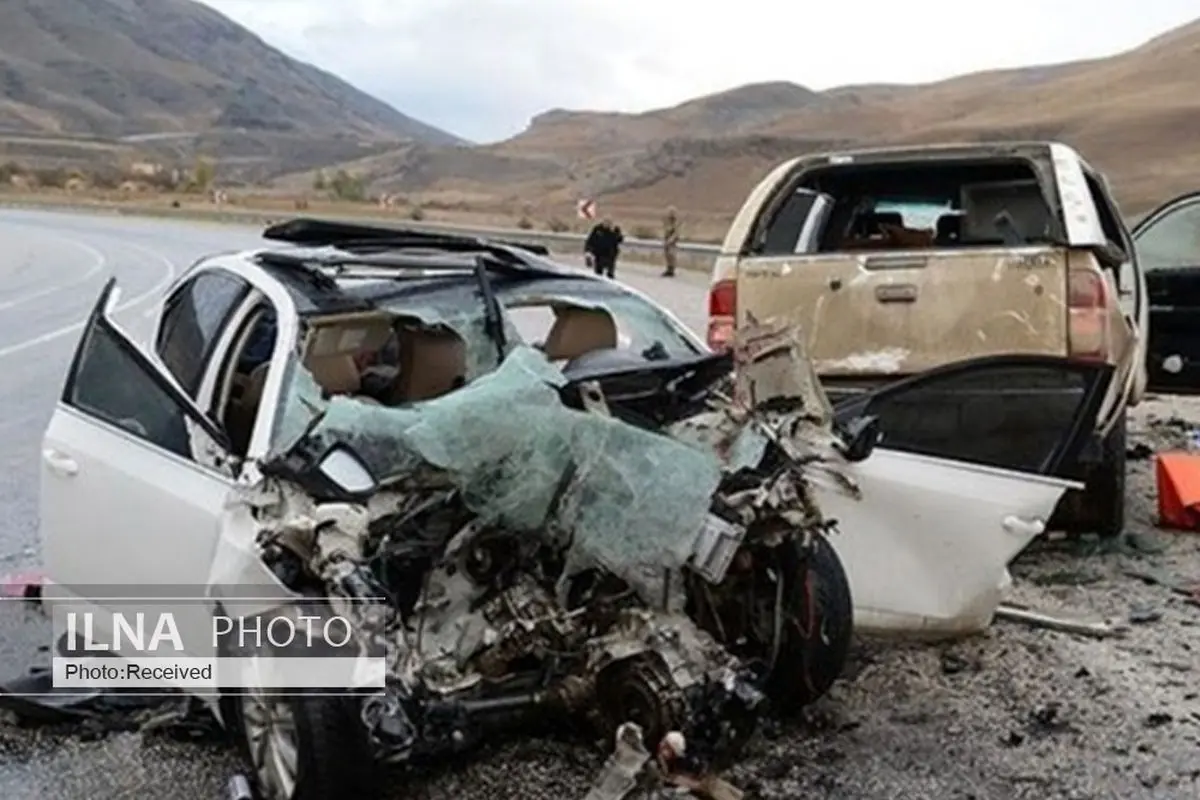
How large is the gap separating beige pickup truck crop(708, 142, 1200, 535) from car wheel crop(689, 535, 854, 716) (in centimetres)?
68

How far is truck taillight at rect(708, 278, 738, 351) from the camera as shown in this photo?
7215mm

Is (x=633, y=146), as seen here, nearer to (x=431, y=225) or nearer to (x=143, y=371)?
(x=431, y=225)

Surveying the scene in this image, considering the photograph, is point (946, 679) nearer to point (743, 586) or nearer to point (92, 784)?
point (743, 586)

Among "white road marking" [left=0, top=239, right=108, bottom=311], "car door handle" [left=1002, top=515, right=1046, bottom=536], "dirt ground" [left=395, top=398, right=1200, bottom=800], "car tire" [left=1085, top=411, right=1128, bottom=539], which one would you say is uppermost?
"car door handle" [left=1002, top=515, right=1046, bottom=536]

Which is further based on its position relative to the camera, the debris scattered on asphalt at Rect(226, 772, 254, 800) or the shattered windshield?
the debris scattered on asphalt at Rect(226, 772, 254, 800)

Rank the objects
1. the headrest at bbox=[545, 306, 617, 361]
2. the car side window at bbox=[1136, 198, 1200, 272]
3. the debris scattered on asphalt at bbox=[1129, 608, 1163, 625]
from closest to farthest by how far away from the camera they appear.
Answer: the headrest at bbox=[545, 306, 617, 361]
the debris scattered on asphalt at bbox=[1129, 608, 1163, 625]
the car side window at bbox=[1136, 198, 1200, 272]

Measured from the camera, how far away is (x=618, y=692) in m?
4.41

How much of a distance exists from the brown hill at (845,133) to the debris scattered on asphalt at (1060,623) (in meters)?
53.4

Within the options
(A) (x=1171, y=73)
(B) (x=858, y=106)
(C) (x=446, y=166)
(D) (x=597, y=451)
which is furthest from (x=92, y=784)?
(B) (x=858, y=106)

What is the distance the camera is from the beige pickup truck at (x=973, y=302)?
524cm

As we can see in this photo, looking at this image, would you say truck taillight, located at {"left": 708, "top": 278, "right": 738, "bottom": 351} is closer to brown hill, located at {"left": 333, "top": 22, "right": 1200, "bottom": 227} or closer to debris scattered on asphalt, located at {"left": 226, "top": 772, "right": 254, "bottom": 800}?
debris scattered on asphalt, located at {"left": 226, "top": 772, "right": 254, "bottom": 800}

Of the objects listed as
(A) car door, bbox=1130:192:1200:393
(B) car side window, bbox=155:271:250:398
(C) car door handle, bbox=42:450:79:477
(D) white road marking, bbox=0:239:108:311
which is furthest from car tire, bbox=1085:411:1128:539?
(D) white road marking, bbox=0:239:108:311

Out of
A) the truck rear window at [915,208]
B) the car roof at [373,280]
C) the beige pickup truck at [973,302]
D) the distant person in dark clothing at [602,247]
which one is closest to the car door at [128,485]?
the car roof at [373,280]

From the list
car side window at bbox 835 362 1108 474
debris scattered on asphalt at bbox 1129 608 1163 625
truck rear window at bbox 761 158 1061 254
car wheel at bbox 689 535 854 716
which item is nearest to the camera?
car wheel at bbox 689 535 854 716
